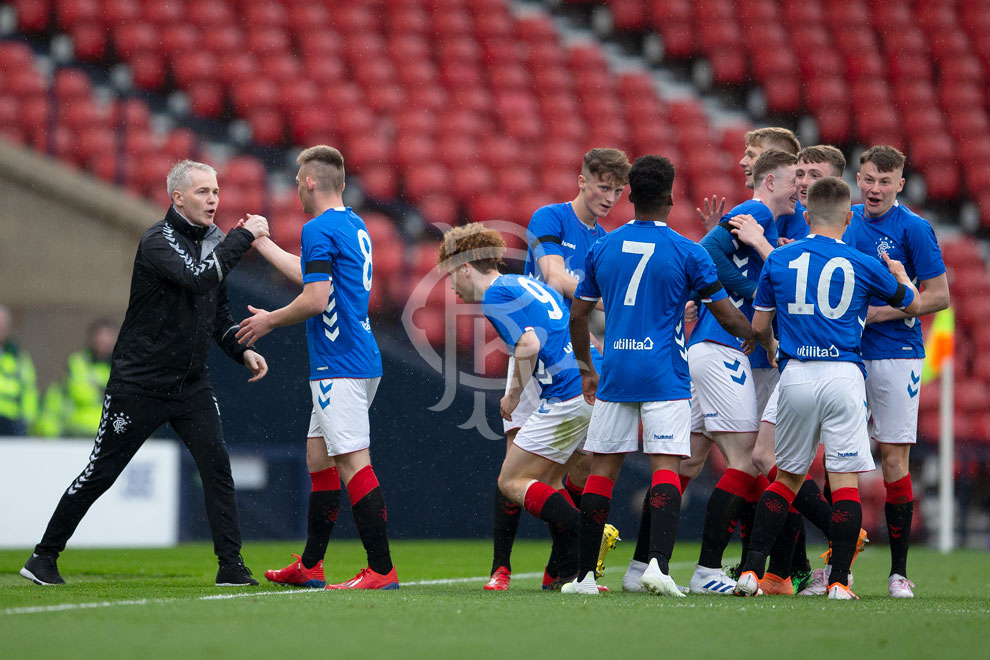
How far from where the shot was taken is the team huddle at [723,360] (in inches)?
198

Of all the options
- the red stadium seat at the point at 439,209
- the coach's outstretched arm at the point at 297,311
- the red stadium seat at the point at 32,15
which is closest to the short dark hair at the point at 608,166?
the coach's outstretched arm at the point at 297,311

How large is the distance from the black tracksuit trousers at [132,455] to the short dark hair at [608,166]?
2.16 m

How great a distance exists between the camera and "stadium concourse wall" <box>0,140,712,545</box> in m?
10.2

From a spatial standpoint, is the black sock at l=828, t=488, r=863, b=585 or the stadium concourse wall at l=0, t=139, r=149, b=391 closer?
the black sock at l=828, t=488, r=863, b=585

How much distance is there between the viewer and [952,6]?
15.3 meters

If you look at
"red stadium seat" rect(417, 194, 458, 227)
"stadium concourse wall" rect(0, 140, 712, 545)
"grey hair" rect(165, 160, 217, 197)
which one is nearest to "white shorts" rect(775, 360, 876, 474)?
"grey hair" rect(165, 160, 217, 197)

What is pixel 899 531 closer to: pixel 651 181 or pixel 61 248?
pixel 651 181

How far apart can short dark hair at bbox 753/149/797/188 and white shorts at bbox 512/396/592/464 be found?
4.58 ft

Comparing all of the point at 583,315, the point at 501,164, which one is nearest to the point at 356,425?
the point at 583,315

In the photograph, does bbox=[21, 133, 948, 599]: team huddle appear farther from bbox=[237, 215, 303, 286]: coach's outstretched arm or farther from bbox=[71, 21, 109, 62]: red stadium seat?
bbox=[71, 21, 109, 62]: red stadium seat

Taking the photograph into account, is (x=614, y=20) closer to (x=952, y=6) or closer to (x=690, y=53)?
(x=690, y=53)

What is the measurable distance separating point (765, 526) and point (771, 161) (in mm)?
1745

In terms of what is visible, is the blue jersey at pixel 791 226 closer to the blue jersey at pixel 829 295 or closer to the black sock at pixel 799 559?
the blue jersey at pixel 829 295

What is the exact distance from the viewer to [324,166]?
551cm
